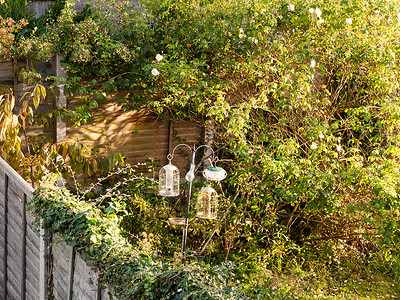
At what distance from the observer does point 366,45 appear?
17.4 ft

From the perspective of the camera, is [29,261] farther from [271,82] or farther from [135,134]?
[271,82]

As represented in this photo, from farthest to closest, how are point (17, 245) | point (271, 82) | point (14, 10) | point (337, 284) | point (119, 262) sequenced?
point (14, 10) < point (271, 82) < point (337, 284) < point (17, 245) < point (119, 262)

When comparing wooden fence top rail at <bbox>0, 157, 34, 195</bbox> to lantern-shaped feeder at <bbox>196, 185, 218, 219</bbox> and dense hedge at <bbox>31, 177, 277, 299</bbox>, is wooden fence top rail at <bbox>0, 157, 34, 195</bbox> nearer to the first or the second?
dense hedge at <bbox>31, 177, 277, 299</bbox>

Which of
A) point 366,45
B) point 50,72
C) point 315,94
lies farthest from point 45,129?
point 366,45

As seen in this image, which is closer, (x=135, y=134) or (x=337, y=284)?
(x=337, y=284)

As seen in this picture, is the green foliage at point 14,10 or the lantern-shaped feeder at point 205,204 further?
the green foliage at point 14,10

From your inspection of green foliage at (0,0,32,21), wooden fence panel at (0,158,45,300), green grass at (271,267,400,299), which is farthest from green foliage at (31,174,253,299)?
green foliage at (0,0,32,21)

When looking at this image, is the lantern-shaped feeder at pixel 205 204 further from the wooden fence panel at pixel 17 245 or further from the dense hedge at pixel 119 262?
the wooden fence panel at pixel 17 245

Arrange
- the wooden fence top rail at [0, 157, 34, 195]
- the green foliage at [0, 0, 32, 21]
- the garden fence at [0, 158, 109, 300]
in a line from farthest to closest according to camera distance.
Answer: the green foliage at [0, 0, 32, 21]
the wooden fence top rail at [0, 157, 34, 195]
the garden fence at [0, 158, 109, 300]

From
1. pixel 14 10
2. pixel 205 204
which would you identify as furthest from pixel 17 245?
pixel 14 10

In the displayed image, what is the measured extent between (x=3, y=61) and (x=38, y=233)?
2.53 metres

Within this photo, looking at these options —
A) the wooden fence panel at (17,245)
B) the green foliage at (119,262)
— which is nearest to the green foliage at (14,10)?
the wooden fence panel at (17,245)

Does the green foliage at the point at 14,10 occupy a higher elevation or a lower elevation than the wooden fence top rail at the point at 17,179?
higher

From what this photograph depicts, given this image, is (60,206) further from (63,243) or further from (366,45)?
(366,45)
